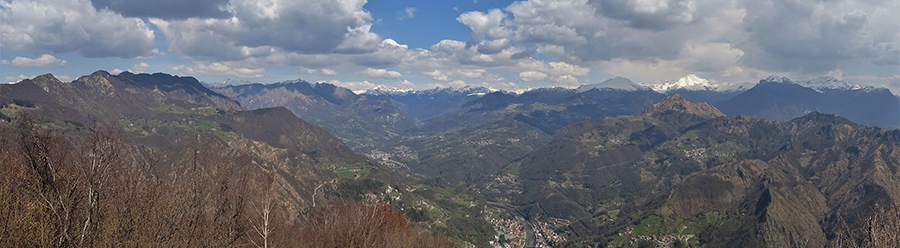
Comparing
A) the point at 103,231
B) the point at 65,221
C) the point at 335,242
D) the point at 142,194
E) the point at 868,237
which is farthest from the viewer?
the point at 335,242

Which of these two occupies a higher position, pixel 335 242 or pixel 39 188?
pixel 39 188

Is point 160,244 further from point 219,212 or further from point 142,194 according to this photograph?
→ point 219,212

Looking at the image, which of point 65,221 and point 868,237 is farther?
point 65,221

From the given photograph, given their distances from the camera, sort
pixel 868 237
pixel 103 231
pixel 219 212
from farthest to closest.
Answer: pixel 219 212 → pixel 103 231 → pixel 868 237

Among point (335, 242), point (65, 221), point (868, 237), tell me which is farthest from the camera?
point (335, 242)

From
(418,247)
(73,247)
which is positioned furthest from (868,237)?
(418,247)

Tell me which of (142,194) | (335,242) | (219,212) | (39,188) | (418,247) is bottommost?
(418,247)

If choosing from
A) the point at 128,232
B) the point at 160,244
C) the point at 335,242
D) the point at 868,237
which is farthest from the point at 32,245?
the point at 868,237

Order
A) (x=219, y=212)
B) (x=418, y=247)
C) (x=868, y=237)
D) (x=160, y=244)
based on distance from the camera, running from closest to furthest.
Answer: (x=868, y=237) → (x=160, y=244) → (x=219, y=212) → (x=418, y=247)

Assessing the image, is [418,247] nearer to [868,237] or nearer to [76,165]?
[76,165]
